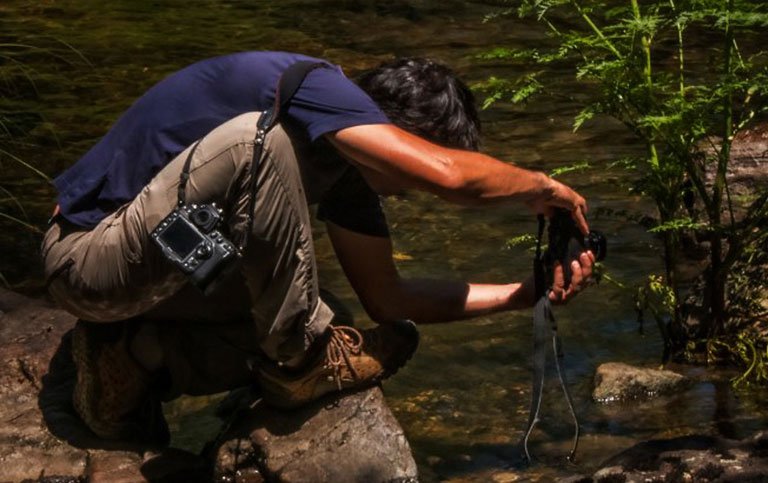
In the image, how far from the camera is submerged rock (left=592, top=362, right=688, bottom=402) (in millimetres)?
4922

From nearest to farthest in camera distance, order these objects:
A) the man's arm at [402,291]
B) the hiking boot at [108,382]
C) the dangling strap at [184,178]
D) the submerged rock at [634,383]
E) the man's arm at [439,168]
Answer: the man's arm at [439,168] → the dangling strap at [184,178] → the hiking boot at [108,382] → the man's arm at [402,291] → the submerged rock at [634,383]

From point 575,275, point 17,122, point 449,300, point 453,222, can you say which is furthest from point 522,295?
point 17,122

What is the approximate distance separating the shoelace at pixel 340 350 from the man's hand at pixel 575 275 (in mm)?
640

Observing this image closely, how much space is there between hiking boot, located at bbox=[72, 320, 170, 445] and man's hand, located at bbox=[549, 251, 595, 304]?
Result: 1327mm

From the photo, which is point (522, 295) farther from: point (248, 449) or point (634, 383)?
point (248, 449)

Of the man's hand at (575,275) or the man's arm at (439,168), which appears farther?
the man's hand at (575,275)

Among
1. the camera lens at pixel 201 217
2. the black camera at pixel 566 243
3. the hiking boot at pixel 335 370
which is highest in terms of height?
the camera lens at pixel 201 217

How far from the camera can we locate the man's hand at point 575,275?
14.5ft

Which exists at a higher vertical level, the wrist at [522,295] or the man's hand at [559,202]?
the man's hand at [559,202]

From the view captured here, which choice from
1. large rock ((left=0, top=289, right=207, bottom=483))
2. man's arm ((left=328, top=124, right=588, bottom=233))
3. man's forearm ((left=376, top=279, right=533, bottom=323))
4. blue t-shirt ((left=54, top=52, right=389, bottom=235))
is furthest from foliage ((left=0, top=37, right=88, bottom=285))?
man's arm ((left=328, top=124, right=588, bottom=233))

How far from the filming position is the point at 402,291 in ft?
15.7

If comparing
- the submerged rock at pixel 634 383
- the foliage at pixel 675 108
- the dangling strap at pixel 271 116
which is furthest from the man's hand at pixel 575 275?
the dangling strap at pixel 271 116

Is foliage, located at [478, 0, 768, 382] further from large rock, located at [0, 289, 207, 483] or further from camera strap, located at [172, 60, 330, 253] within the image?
large rock, located at [0, 289, 207, 483]

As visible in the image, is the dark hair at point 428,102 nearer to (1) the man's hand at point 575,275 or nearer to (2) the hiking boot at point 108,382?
(1) the man's hand at point 575,275
